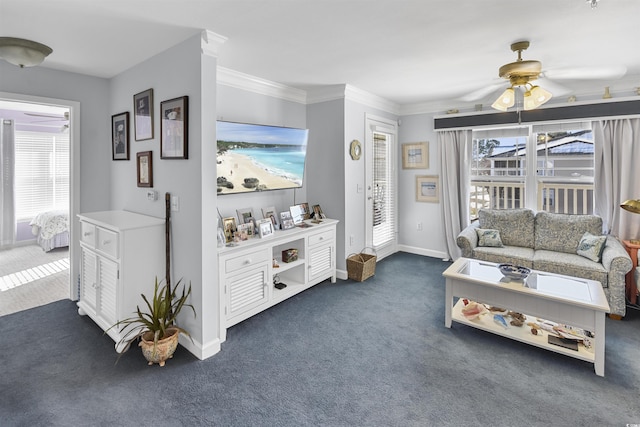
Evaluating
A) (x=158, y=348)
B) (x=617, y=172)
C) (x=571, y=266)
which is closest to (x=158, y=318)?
(x=158, y=348)

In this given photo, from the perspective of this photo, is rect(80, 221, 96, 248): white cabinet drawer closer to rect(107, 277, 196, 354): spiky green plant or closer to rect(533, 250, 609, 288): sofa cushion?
rect(107, 277, 196, 354): spiky green plant

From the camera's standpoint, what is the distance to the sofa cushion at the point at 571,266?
10.2ft

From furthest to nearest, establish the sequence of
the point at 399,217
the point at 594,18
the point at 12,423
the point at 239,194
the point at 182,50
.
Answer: the point at 399,217 < the point at 239,194 < the point at 182,50 < the point at 594,18 < the point at 12,423

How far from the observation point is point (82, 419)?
73.0 inches

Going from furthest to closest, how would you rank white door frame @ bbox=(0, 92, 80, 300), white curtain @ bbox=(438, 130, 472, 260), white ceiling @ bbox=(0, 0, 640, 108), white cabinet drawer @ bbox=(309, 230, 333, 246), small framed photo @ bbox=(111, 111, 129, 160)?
white curtain @ bbox=(438, 130, 472, 260) < white cabinet drawer @ bbox=(309, 230, 333, 246) < white door frame @ bbox=(0, 92, 80, 300) < small framed photo @ bbox=(111, 111, 129, 160) < white ceiling @ bbox=(0, 0, 640, 108)

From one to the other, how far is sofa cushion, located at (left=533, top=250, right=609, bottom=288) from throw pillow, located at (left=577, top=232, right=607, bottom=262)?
0.05 meters

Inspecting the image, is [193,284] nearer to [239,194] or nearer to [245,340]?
[245,340]

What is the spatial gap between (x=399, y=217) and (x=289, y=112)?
259 cm

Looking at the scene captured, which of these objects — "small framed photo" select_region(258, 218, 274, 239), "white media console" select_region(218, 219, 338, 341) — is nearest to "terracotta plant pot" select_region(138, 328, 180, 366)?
"white media console" select_region(218, 219, 338, 341)

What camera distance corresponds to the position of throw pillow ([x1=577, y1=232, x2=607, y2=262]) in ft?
11.1

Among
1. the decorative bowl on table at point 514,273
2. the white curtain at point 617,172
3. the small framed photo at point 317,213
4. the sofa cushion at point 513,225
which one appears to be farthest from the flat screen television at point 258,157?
the white curtain at point 617,172

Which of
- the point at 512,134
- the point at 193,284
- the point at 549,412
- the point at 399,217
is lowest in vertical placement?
the point at 549,412

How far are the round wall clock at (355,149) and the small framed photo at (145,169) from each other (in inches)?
90.0

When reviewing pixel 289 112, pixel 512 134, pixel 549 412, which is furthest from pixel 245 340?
pixel 512 134
